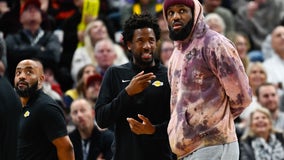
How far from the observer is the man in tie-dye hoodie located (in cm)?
741

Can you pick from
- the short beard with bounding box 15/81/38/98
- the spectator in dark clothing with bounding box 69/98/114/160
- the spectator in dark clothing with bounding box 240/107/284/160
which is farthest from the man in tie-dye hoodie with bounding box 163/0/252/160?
the spectator in dark clothing with bounding box 240/107/284/160

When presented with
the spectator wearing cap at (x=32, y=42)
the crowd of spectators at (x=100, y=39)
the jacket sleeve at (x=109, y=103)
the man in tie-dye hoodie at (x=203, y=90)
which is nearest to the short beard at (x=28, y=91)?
the jacket sleeve at (x=109, y=103)

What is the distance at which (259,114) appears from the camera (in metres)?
12.4

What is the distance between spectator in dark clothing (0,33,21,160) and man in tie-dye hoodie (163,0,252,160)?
127cm

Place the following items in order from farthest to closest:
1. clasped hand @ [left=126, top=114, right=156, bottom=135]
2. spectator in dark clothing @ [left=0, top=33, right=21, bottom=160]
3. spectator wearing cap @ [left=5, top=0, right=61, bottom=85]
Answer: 1. spectator wearing cap @ [left=5, top=0, right=61, bottom=85]
2. clasped hand @ [left=126, top=114, right=156, bottom=135]
3. spectator in dark clothing @ [left=0, top=33, right=21, bottom=160]

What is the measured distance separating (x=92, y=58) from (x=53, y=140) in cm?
608

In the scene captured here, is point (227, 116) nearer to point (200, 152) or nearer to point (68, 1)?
point (200, 152)

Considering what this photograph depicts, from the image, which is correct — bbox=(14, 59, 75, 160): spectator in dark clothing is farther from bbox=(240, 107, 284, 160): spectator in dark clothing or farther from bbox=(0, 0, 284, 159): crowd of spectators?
bbox=(240, 107, 284, 160): spectator in dark clothing

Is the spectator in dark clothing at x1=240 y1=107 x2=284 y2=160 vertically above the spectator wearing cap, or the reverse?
the spectator wearing cap

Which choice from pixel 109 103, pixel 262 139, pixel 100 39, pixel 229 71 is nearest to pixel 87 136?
pixel 262 139

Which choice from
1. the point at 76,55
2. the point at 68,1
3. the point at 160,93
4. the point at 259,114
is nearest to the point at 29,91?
the point at 160,93

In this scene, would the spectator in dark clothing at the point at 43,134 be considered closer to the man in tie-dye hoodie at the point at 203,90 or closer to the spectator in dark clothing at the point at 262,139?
the man in tie-dye hoodie at the point at 203,90

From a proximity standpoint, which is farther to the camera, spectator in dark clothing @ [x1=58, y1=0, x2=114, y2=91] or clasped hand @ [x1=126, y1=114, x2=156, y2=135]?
spectator in dark clothing @ [x1=58, y1=0, x2=114, y2=91]

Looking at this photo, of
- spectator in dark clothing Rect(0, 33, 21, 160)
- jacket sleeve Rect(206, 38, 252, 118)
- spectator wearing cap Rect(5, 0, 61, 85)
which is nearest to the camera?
jacket sleeve Rect(206, 38, 252, 118)
